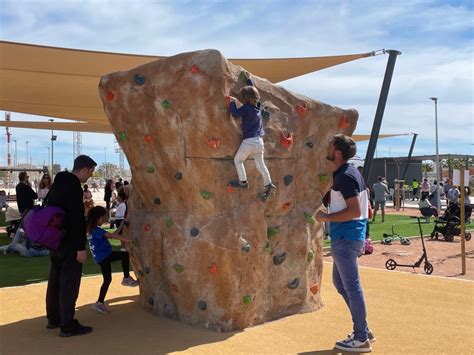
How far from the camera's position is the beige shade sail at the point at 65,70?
8.29 metres

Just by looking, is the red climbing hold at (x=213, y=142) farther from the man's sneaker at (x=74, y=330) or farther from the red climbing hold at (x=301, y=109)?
the man's sneaker at (x=74, y=330)

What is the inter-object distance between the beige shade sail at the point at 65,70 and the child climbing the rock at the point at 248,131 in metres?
4.79

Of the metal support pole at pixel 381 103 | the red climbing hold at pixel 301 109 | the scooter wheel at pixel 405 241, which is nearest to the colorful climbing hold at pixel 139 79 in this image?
the red climbing hold at pixel 301 109

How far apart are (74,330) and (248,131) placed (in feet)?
7.76

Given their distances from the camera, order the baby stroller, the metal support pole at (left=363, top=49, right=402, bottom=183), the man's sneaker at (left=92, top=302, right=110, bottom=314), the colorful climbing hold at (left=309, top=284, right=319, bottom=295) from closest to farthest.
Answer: the man's sneaker at (left=92, top=302, right=110, bottom=314)
the colorful climbing hold at (left=309, top=284, right=319, bottom=295)
the metal support pole at (left=363, top=49, right=402, bottom=183)
the baby stroller

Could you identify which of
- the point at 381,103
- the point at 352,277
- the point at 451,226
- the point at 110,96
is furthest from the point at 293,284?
the point at 381,103

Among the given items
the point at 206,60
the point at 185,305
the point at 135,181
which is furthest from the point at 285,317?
the point at 206,60

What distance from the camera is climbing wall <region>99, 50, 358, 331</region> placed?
14.9 feet

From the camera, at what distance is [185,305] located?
187 inches

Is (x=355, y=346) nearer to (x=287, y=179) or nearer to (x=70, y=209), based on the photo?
(x=287, y=179)

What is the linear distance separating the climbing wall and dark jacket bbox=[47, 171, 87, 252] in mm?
867

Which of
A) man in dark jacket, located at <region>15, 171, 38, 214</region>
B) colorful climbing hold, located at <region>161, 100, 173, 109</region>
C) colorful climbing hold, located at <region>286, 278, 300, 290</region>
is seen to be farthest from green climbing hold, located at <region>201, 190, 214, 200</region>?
man in dark jacket, located at <region>15, 171, 38, 214</region>

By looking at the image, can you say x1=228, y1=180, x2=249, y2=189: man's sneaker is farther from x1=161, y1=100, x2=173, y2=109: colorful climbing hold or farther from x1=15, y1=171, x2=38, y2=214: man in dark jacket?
x1=15, y1=171, x2=38, y2=214: man in dark jacket

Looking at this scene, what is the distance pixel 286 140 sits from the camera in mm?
5031
